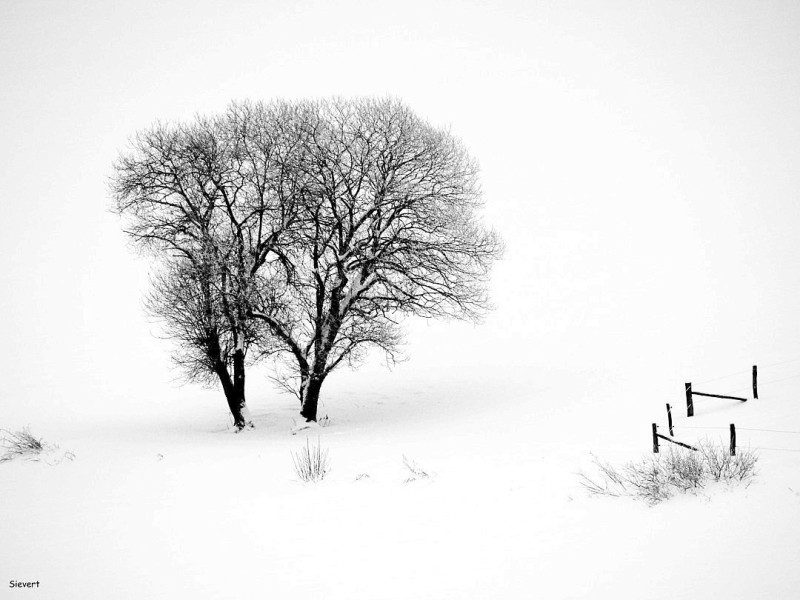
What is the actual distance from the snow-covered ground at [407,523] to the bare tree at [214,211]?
4749 mm

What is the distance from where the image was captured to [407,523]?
788cm

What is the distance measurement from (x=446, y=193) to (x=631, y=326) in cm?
2316

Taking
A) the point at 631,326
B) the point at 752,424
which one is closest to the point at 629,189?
the point at 631,326

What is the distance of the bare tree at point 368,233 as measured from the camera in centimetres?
1806

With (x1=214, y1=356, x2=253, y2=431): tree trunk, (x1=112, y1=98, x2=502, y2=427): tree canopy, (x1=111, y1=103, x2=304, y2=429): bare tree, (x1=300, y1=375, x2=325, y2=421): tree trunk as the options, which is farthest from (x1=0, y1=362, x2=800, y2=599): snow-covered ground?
(x1=112, y1=98, x2=502, y2=427): tree canopy

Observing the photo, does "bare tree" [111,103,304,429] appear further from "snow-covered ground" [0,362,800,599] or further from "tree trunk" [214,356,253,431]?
"snow-covered ground" [0,362,800,599]

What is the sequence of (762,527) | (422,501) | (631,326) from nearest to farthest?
(762,527) → (422,501) → (631,326)

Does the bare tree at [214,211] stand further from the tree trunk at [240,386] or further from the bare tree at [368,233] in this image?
the bare tree at [368,233]

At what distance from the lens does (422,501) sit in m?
8.73

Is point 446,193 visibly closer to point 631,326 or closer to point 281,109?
point 281,109

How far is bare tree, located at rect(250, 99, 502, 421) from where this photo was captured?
18.1m

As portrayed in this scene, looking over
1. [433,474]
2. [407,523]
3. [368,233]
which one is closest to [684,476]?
[407,523]

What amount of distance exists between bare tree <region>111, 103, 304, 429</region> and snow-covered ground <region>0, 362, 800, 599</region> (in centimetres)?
475

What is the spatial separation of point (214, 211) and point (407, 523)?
1457 centimetres
